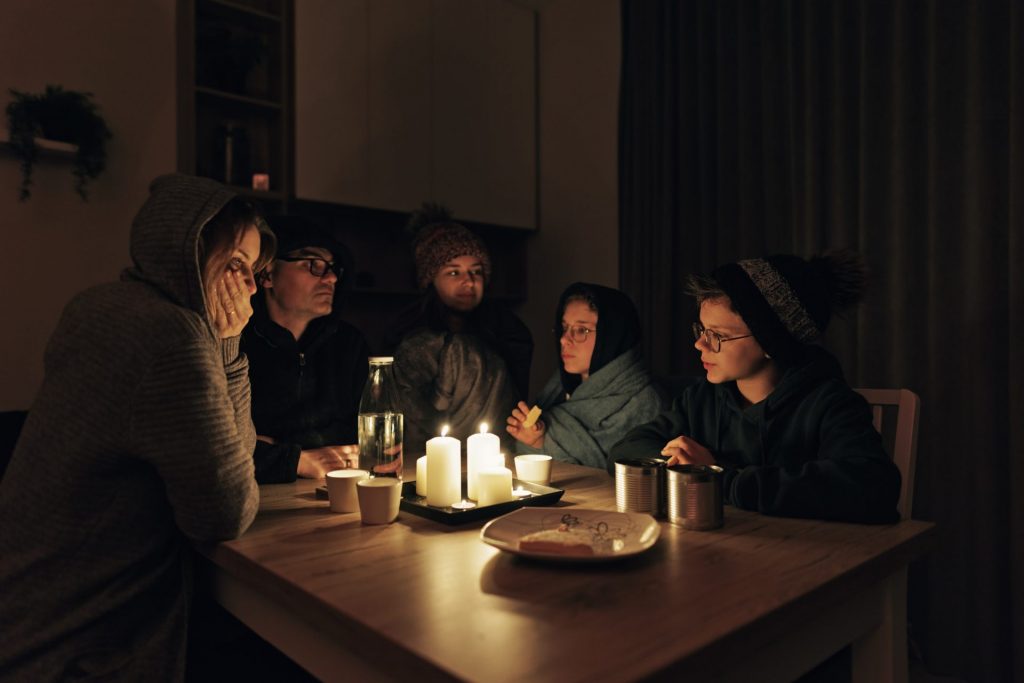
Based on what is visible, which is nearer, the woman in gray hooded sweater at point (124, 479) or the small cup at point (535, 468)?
the woman in gray hooded sweater at point (124, 479)

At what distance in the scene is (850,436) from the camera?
4.13 ft

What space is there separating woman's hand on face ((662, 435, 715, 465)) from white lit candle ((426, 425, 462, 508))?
42 centimetres

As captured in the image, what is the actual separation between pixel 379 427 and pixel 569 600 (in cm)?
72

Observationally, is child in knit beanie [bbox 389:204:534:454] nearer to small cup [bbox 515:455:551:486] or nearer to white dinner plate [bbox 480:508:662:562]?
small cup [bbox 515:455:551:486]

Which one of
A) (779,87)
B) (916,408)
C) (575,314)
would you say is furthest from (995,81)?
(575,314)

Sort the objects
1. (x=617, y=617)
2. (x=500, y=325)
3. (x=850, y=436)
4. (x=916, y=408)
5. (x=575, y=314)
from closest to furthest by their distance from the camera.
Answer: (x=617, y=617)
(x=850, y=436)
(x=916, y=408)
(x=575, y=314)
(x=500, y=325)

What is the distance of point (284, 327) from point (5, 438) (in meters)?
0.85

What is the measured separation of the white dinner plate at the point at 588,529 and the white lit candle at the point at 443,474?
168 mm

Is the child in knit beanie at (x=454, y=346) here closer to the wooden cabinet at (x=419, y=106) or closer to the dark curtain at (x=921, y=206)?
the wooden cabinet at (x=419, y=106)

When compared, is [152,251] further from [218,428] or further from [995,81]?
[995,81]

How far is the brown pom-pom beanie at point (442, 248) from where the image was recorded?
8.13ft

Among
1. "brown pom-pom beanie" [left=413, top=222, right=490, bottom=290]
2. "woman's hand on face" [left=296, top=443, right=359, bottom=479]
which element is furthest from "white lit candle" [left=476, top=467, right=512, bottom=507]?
"brown pom-pom beanie" [left=413, top=222, right=490, bottom=290]

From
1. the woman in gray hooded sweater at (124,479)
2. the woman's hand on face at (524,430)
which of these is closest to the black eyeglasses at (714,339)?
the woman's hand on face at (524,430)

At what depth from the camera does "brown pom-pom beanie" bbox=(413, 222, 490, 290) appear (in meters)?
2.48
